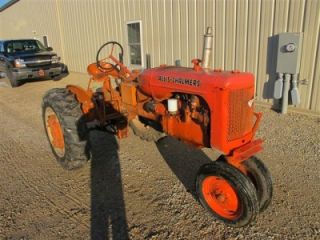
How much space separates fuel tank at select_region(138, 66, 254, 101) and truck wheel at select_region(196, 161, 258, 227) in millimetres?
701

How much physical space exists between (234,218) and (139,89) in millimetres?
1803

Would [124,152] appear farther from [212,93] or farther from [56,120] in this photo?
[212,93]

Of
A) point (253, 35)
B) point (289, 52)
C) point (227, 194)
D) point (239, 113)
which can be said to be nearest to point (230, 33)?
point (253, 35)

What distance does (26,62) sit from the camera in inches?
419

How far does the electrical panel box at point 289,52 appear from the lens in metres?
5.44

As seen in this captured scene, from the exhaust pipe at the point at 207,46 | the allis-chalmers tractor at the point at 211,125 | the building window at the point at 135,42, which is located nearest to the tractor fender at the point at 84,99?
the allis-chalmers tractor at the point at 211,125

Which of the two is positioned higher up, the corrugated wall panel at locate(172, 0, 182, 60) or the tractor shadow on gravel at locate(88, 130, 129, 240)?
the corrugated wall panel at locate(172, 0, 182, 60)

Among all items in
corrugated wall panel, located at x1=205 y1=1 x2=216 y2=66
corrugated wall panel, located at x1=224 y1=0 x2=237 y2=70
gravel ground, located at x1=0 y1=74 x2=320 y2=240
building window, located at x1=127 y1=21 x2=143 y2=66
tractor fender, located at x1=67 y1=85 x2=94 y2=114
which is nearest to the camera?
gravel ground, located at x1=0 y1=74 x2=320 y2=240

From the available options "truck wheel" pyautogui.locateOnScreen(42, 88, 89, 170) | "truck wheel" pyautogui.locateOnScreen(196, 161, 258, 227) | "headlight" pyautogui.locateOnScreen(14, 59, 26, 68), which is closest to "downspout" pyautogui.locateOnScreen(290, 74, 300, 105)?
"truck wheel" pyautogui.locateOnScreen(196, 161, 258, 227)

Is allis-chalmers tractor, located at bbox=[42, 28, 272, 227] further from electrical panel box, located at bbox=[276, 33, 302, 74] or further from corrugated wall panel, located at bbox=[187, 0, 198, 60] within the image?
corrugated wall panel, located at bbox=[187, 0, 198, 60]

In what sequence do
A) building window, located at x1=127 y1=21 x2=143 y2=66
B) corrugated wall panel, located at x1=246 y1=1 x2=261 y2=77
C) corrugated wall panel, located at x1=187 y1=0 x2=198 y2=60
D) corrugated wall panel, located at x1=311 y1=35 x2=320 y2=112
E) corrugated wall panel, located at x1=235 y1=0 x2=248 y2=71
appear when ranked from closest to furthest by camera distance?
1. corrugated wall panel, located at x1=311 y1=35 x2=320 y2=112
2. corrugated wall panel, located at x1=246 y1=1 x2=261 y2=77
3. corrugated wall panel, located at x1=235 y1=0 x2=248 y2=71
4. corrugated wall panel, located at x1=187 y1=0 x2=198 y2=60
5. building window, located at x1=127 y1=21 x2=143 y2=66

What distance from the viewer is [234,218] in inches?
108

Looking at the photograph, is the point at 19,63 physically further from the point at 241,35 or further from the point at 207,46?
the point at 207,46

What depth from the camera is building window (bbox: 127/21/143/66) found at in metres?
9.40
